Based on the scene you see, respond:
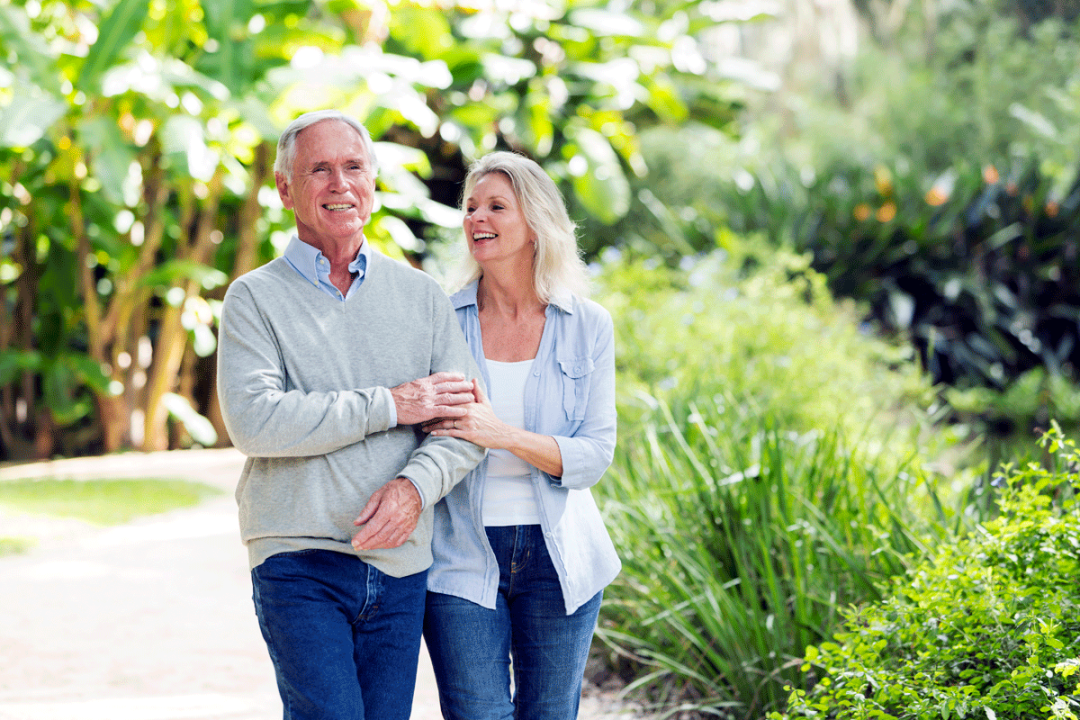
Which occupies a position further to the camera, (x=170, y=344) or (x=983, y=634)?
(x=170, y=344)

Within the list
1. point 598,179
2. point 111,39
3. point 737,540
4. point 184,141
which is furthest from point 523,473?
point 598,179

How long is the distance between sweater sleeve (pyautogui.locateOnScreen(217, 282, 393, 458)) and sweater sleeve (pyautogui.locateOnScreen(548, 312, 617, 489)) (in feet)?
1.38

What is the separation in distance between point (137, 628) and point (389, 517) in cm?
281

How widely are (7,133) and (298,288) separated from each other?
17.0ft

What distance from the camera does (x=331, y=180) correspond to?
6.17 ft

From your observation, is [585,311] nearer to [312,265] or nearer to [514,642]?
[312,265]

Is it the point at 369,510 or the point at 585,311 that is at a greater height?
the point at 585,311

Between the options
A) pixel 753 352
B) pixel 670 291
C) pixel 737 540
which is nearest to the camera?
pixel 737 540

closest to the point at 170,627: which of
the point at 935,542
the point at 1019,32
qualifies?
the point at 935,542

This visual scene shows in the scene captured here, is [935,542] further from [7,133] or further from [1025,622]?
[7,133]

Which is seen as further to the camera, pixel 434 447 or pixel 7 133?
pixel 7 133

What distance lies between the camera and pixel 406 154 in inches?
306

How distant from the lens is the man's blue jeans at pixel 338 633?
1.73 meters

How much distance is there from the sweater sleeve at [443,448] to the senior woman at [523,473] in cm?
4
